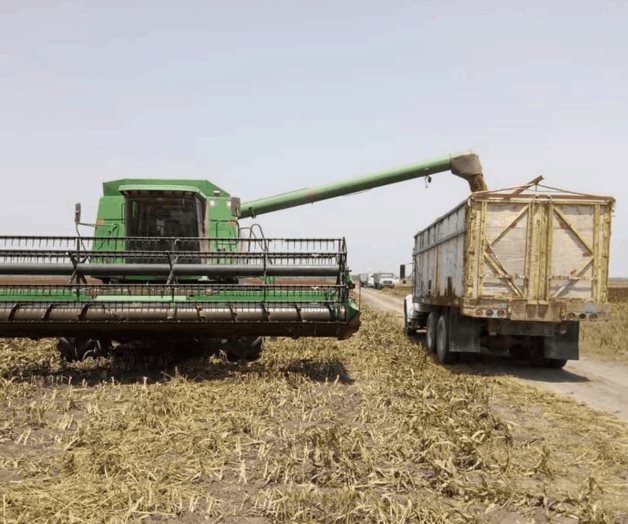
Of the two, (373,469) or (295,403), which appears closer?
(373,469)

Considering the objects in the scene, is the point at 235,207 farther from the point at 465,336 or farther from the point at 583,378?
the point at 583,378

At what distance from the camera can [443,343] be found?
1045cm

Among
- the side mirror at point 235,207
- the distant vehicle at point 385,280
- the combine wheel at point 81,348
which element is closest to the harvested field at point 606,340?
the side mirror at point 235,207

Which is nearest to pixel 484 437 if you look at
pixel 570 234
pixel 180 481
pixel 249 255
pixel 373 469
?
pixel 373 469

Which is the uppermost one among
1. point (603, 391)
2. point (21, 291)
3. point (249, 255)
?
point (249, 255)

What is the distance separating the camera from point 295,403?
5.90m

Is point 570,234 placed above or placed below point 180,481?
above

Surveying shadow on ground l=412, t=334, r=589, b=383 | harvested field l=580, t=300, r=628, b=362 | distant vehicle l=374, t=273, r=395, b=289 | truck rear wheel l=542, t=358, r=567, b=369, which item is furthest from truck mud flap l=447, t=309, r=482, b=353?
distant vehicle l=374, t=273, r=395, b=289

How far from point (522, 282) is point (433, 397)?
360cm

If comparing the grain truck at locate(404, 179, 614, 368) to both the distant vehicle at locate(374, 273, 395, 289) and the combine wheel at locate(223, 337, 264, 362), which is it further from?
the distant vehicle at locate(374, 273, 395, 289)

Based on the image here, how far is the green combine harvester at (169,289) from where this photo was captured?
708 centimetres

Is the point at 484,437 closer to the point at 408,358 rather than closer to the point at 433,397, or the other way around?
the point at 433,397

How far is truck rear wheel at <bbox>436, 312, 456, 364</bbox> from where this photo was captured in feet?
33.5

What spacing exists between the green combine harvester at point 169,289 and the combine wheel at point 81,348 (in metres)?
0.02
